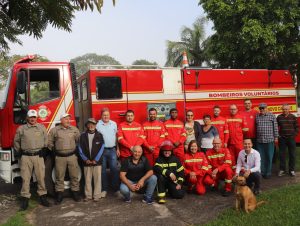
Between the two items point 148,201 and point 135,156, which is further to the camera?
point 135,156

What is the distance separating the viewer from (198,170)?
279 inches

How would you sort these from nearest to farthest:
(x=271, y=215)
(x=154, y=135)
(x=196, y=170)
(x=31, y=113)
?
1. (x=271, y=215)
2. (x=31, y=113)
3. (x=196, y=170)
4. (x=154, y=135)

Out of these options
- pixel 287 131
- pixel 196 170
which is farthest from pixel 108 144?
pixel 287 131

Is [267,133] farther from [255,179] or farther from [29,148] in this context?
[29,148]

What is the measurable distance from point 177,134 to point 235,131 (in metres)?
1.53

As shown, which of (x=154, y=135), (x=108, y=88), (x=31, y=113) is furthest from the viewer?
(x=108, y=88)

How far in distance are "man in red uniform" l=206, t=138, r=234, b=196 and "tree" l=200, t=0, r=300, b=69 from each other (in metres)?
8.87

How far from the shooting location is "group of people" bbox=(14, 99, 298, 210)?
21.6 feet

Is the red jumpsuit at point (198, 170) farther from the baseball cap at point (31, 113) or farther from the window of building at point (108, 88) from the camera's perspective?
the baseball cap at point (31, 113)

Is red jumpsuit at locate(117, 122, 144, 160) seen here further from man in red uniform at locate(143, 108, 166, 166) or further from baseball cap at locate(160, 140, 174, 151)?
baseball cap at locate(160, 140, 174, 151)

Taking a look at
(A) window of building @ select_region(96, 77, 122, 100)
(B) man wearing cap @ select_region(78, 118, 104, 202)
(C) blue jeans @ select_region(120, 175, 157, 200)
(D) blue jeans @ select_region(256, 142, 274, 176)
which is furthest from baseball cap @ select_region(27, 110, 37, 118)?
(D) blue jeans @ select_region(256, 142, 274, 176)

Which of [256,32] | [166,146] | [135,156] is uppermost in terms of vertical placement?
[256,32]

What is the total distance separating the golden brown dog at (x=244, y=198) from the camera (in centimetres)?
558

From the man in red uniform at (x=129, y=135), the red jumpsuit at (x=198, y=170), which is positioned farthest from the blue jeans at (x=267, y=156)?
the man in red uniform at (x=129, y=135)
